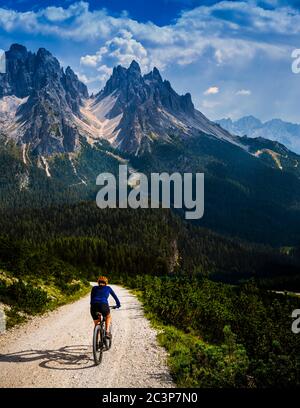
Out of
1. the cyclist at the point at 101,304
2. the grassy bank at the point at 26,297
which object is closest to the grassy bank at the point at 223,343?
the cyclist at the point at 101,304

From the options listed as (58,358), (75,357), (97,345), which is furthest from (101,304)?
(58,358)

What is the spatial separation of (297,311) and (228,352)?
1106 inches

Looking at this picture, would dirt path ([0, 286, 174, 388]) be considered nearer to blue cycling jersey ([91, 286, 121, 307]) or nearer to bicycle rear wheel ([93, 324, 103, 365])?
bicycle rear wheel ([93, 324, 103, 365])

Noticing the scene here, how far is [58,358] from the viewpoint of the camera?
17.0 m

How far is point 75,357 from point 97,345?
1545 mm

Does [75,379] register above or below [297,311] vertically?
above

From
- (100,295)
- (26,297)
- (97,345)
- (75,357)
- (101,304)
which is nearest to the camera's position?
(97,345)

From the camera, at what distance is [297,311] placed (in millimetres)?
41719

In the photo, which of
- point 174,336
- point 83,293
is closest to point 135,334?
point 174,336

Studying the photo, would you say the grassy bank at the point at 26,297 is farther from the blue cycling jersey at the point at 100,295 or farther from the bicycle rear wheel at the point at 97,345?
the bicycle rear wheel at the point at 97,345

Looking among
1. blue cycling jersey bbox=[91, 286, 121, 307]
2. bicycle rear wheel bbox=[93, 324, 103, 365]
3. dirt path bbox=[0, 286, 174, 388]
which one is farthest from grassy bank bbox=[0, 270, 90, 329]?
bicycle rear wheel bbox=[93, 324, 103, 365]

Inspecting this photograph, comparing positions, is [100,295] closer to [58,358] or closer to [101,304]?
[101,304]

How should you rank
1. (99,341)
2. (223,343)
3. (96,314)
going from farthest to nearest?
(223,343) < (96,314) < (99,341)
